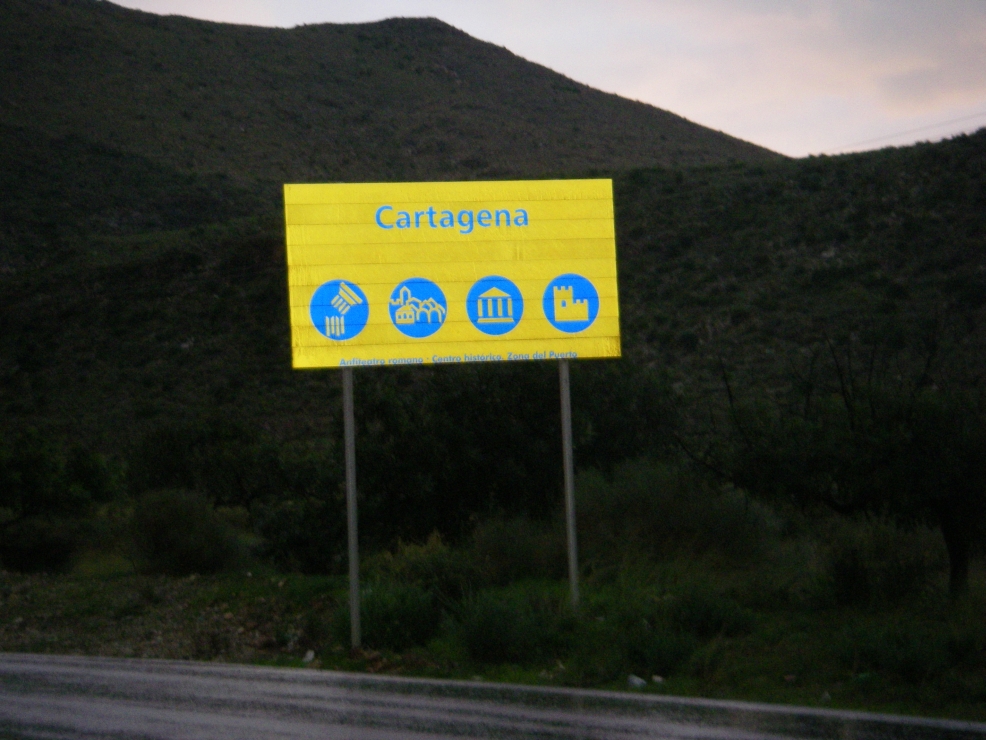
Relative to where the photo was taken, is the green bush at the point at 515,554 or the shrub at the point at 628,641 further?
the green bush at the point at 515,554

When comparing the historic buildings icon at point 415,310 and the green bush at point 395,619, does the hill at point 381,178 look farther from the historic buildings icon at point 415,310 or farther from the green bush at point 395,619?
the green bush at point 395,619

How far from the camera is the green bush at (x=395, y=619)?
12.9 metres

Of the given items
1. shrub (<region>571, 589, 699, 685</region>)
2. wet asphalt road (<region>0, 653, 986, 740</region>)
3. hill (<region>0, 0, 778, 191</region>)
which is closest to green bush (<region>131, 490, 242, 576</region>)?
wet asphalt road (<region>0, 653, 986, 740</region>)

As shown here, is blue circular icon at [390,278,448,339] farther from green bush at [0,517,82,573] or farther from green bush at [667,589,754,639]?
green bush at [0,517,82,573]

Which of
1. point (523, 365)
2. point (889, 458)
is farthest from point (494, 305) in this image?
point (523, 365)

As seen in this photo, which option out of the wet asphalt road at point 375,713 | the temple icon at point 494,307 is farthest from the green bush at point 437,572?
the temple icon at point 494,307

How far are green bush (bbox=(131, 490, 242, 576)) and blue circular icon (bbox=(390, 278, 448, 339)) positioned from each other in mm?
11880

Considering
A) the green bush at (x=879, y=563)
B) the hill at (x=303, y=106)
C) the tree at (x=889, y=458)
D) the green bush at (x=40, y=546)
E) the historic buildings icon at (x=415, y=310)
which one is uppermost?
the hill at (x=303, y=106)

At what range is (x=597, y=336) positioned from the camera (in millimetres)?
13688

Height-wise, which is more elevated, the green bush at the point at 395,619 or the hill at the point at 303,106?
the hill at the point at 303,106

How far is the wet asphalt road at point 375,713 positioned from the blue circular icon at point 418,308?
425cm

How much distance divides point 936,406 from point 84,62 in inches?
2529

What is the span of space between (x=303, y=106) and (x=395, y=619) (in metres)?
59.9

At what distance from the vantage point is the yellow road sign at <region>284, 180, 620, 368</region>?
13.0 meters
